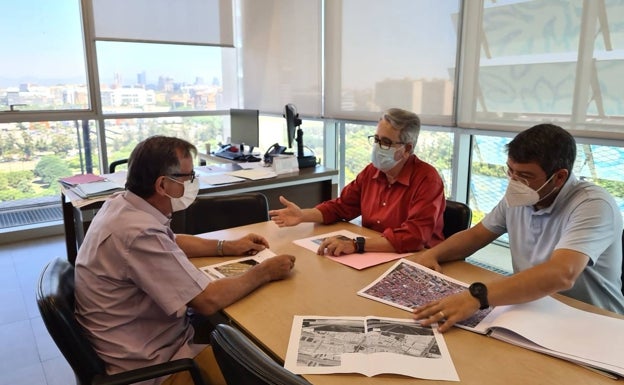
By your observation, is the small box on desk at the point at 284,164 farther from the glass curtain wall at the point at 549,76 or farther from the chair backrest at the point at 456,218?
the chair backrest at the point at 456,218

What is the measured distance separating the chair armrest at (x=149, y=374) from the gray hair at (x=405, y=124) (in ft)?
4.38

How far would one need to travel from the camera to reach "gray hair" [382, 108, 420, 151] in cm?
205

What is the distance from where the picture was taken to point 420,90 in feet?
11.1

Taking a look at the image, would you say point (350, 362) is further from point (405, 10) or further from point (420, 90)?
point (405, 10)

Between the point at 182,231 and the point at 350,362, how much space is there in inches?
82.6

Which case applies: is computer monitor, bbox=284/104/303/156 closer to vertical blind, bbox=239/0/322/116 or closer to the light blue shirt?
vertical blind, bbox=239/0/322/116

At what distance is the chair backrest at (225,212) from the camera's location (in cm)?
238

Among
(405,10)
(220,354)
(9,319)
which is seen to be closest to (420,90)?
(405,10)

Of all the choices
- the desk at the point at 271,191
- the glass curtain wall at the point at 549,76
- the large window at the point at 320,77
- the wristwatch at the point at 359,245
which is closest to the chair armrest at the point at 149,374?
Answer: the wristwatch at the point at 359,245

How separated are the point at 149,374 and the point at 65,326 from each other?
0.26 meters

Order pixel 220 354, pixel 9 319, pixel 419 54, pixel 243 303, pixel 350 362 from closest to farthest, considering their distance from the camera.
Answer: pixel 220 354 < pixel 350 362 < pixel 243 303 < pixel 9 319 < pixel 419 54

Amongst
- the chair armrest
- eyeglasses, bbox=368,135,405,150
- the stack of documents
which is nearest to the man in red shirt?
eyeglasses, bbox=368,135,405,150

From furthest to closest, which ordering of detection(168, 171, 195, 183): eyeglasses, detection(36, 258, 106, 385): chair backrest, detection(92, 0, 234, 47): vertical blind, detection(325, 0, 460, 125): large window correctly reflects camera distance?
detection(92, 0, 234, 47): vertical blind < detection(325, 0, 460, 125): large window < detection(168, 171, 195, 183): eyeglasses < detection(36, 258, 106, 385): chair backrest

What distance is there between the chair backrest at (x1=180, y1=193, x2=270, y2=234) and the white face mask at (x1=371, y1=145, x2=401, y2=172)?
70 centimetres
